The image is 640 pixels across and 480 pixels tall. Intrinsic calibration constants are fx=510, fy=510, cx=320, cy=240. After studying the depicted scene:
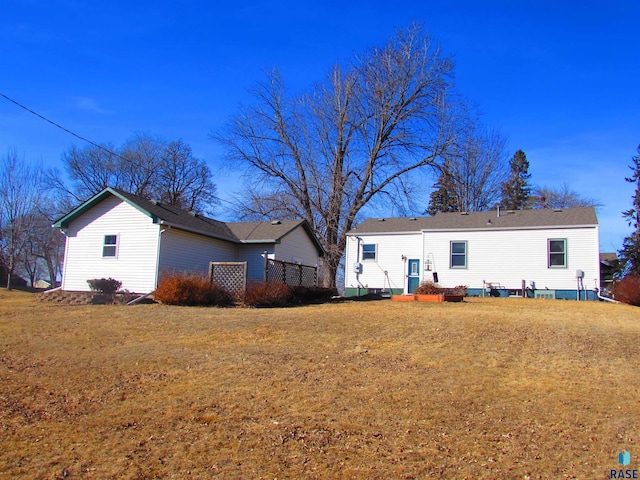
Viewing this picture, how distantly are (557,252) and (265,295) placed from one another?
44.5 ft

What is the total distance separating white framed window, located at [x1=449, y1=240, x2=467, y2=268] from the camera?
78.6 feet

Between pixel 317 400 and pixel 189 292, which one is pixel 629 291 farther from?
pixel 317 400

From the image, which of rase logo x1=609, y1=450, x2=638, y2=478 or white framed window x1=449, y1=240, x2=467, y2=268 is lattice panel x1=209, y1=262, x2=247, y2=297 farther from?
rase logo x1=609, y1=450, x2=638, y2=478

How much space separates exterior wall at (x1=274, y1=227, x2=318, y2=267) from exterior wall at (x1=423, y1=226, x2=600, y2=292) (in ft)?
21.1

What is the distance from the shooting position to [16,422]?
5.67 metres

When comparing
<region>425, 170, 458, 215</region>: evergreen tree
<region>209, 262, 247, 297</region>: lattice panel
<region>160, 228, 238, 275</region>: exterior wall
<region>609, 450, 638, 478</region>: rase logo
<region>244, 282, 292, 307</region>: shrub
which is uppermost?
<region>425, 170, 458, 215</region>: evergreen tree

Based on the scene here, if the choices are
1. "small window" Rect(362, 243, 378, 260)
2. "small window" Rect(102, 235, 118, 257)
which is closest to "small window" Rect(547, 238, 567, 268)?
"small window" Rect(362, 243, 378, 260)

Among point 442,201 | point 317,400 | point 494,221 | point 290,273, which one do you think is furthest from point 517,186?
point 317,400

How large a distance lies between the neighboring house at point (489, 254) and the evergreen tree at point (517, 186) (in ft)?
73.0

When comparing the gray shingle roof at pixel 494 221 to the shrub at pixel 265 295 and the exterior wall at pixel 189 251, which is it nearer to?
the exterior wall at pixel 189 251

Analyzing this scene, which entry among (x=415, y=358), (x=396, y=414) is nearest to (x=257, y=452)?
(x=396, y=414)

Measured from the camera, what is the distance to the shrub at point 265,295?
646 inches

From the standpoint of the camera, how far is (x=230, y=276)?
1753cm

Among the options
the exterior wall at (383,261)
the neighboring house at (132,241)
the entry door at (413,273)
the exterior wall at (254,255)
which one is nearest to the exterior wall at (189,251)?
the neighboring house at (132,241)
